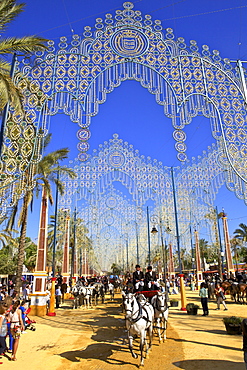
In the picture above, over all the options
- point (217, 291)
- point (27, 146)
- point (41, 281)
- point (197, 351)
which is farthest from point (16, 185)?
point (217, 291)

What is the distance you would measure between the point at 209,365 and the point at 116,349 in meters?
2.71

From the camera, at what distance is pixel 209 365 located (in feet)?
21.4

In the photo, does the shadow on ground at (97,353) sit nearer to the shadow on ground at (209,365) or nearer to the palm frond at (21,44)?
the shadow on ground at (209,365)

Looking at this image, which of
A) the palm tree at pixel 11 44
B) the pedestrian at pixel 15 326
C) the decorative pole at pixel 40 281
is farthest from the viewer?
the decorative pole at pixel 40 281

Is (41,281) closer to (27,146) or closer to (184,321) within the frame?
(184,321)

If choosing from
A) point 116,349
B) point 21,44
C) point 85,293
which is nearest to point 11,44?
point 21,44

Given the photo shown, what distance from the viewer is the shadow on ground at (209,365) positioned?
20.8 feet

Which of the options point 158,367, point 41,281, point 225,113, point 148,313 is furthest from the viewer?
point 41,281

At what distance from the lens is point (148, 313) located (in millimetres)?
7582

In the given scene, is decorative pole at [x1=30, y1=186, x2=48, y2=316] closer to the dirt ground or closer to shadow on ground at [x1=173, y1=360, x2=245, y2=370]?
the dirt ground

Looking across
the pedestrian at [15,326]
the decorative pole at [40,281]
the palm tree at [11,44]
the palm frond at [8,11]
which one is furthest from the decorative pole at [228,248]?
the palm frond at [8,11]

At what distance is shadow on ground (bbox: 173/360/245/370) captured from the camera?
6.34 meters

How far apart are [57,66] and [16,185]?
189 inches

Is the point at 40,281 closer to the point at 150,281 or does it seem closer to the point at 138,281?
the point at 138,281
